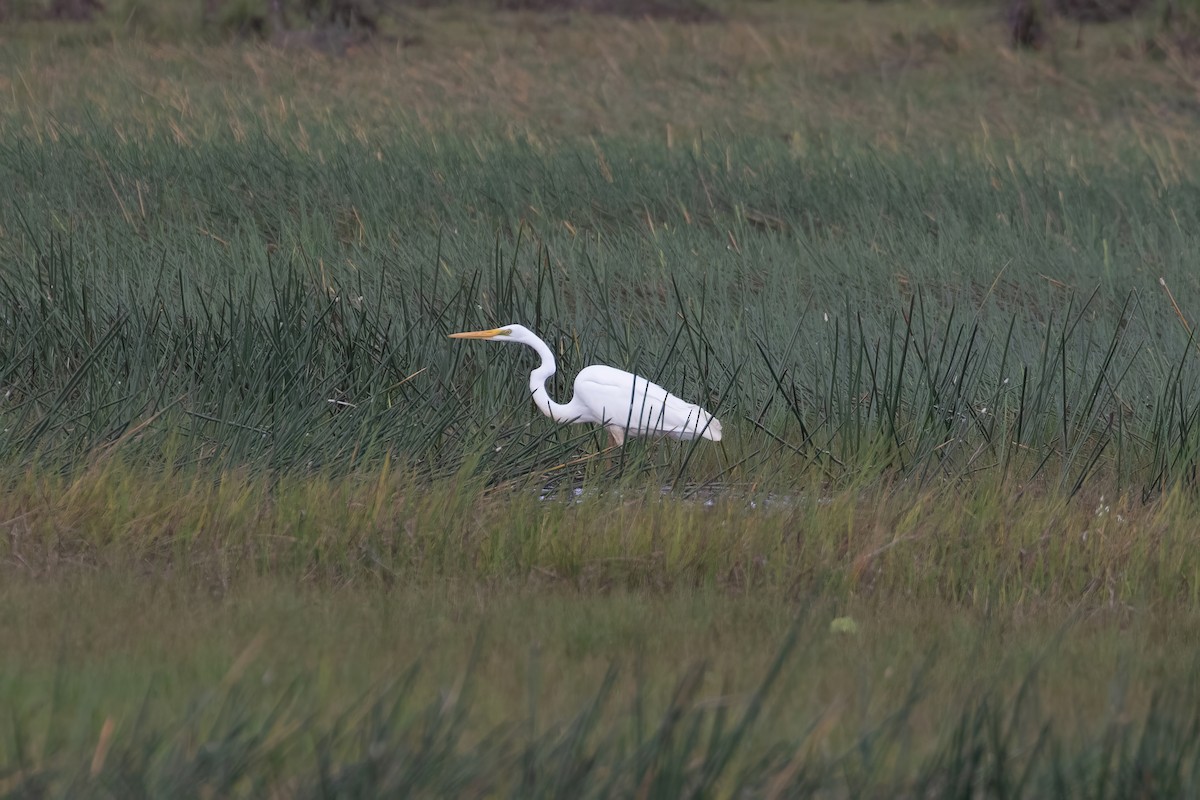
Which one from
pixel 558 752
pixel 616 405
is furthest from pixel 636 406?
pixel 558 752

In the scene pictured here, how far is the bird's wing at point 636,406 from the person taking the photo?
5.07m

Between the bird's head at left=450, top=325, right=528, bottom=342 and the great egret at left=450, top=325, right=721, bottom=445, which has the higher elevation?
the bird's head at left=450, top=325, right=528, bottom=342

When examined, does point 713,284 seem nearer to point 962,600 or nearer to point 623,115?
point 962,600

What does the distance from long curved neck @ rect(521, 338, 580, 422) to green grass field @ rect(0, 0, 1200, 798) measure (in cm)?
10

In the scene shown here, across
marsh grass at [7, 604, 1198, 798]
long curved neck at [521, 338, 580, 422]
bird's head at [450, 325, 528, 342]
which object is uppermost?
marsh grass at [7, 604, 1198, 798]

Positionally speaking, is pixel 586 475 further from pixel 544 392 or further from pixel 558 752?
pixel 558 752

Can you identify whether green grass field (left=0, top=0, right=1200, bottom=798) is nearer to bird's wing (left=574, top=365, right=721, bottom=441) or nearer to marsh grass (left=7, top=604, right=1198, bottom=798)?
marsh grass (left=7, top=604, right=1198, bottom=798)

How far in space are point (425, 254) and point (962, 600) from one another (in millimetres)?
4159

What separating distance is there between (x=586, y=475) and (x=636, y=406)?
0.48 m

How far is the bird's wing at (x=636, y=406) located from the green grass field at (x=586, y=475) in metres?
0.14

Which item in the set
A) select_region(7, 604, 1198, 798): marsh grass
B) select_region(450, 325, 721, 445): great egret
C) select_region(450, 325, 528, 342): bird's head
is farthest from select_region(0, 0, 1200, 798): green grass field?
select_region(450, 325, 528, 342): bird's head

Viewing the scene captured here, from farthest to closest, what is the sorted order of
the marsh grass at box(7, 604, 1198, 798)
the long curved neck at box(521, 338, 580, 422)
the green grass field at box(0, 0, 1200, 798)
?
the long curved neck at box(521, 338, 580, 422), the green grass field at box(0, 0, 1200, 798), the marsh grass at box(7, 604, 1198, 798)

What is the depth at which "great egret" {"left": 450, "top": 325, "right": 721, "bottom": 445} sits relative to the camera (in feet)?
16.7

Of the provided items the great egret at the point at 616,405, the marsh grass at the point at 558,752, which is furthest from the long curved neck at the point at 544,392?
the marsh grass at the point at 558,752
